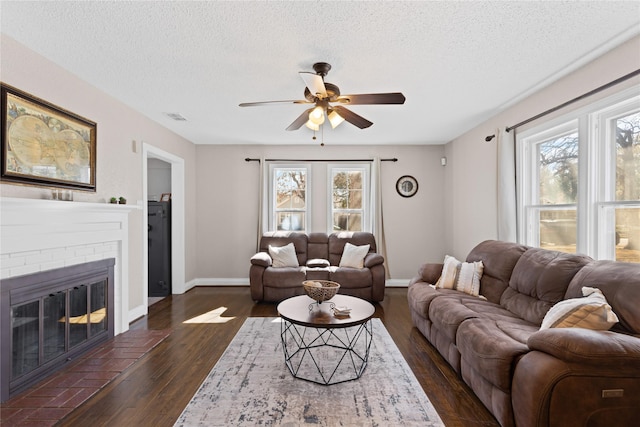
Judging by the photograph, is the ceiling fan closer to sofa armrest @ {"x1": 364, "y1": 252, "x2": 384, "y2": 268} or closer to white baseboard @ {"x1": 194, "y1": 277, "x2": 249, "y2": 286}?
sofa armrest @ {"x1": 364, "y1": 252, "x2": 384, "y2": 268}

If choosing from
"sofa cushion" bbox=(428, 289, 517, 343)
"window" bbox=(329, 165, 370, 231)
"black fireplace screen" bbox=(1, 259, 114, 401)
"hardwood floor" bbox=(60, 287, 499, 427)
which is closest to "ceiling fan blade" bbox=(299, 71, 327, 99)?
"sofa cushion" bbox=(428, 289, 517, 343)

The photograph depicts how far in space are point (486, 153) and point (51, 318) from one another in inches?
196

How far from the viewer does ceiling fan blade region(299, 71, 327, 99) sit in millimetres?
2143

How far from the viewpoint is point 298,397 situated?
2.21m

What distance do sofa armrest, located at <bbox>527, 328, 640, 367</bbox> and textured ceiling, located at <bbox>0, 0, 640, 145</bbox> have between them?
1905 millimetres

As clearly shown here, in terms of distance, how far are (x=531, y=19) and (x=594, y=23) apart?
1.45 ft

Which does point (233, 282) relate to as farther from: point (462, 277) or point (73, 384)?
point (462, 277)

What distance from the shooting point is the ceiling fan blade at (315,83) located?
2143 millimetres

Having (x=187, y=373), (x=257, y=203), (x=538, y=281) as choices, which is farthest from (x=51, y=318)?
(x=538, y=281)

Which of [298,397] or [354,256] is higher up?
[354,256]

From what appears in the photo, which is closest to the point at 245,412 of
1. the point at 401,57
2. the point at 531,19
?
the point at 401,57

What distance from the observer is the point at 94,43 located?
2.31 metres

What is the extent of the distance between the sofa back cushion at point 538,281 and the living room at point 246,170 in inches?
48.6

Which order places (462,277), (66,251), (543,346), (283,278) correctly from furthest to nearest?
(283,278), (462,277), (66,251), (543,346)
